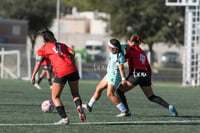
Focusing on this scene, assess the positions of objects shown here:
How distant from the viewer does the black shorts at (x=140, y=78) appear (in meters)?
12.3

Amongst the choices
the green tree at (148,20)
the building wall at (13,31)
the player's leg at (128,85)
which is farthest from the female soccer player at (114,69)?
the building wall at (13,31)

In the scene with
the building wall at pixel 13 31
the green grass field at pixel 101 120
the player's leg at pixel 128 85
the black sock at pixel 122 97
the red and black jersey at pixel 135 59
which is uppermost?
the building wall at pixel 13 31

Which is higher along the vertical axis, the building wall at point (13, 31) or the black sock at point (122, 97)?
the building wall at point (13, 31)

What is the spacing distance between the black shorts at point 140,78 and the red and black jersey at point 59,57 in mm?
1893

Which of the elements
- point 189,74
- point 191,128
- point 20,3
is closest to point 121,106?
point 191,128

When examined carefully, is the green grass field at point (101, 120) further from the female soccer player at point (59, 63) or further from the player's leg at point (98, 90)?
the female soccer player at point (59, 63)

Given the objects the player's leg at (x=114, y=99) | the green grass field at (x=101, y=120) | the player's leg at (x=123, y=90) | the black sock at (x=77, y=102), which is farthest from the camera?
the player's leg at (x=123, y=90)

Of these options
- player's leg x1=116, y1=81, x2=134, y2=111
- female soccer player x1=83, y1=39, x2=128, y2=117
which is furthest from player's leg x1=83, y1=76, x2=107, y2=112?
player's leg x1=116, y1=81, x2=134, y2=111

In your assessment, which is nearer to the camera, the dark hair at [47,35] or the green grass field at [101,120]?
the green grass field at [101,120]

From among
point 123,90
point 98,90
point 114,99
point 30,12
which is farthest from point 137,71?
point 30,12

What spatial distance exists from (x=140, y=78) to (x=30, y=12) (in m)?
56.7

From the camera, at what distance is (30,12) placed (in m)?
67.9

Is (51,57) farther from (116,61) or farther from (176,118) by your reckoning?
(176,118)

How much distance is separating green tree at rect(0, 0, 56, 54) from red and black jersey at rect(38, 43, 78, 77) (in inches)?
2244
